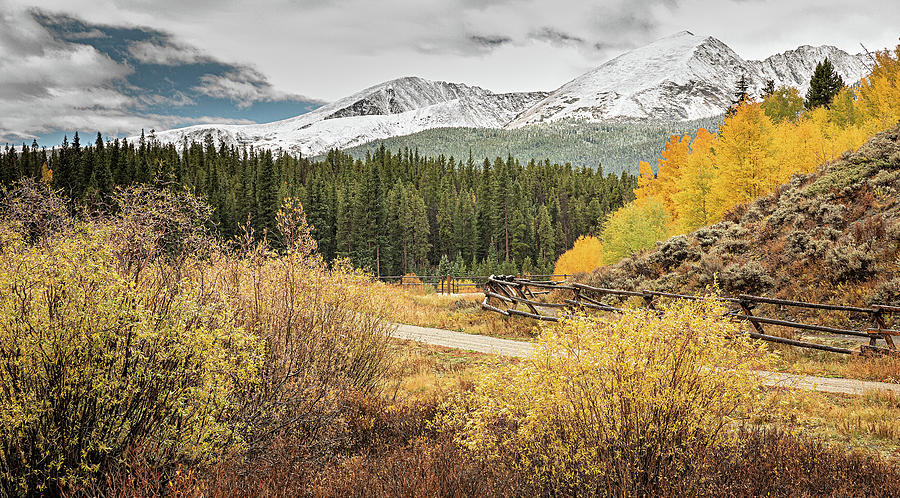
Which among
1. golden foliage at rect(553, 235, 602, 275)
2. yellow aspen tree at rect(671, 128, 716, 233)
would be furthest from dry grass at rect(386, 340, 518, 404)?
golden foliage at rect(553, 235, 602, 275)

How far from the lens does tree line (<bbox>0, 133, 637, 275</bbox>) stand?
265ft

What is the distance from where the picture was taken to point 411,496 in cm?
432

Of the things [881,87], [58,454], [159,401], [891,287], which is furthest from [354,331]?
[881,87]

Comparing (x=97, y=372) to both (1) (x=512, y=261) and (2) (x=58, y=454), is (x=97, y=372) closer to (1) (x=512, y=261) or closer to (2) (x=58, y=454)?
(2) (x=58, y=454)

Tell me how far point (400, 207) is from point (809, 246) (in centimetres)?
7406

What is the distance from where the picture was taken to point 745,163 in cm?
3088

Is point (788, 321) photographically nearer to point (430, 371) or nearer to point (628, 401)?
point (430, 371)

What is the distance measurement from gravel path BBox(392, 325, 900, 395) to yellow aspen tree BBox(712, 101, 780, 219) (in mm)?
22191

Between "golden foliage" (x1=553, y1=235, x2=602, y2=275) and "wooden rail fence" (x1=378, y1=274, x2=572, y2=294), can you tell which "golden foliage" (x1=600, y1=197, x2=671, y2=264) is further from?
"golden foliage" (x1=553, y1=235, x2=602, y2=275)

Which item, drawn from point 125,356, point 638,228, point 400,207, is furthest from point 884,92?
point 400,207

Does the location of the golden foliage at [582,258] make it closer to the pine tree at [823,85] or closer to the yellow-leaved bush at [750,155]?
the yellow-leaved bush at [750,155]

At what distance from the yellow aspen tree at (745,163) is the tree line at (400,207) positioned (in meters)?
49.5

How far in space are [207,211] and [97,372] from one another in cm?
232

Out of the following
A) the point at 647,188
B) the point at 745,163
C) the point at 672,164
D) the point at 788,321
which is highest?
the point at 672,164
